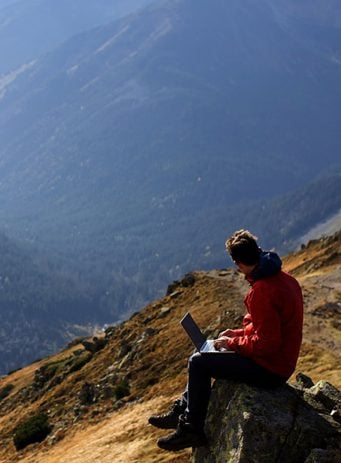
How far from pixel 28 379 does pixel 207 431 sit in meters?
54.6

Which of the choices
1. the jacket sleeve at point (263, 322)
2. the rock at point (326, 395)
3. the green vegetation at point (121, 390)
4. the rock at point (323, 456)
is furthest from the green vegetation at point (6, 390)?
the rock at point (323, 456)

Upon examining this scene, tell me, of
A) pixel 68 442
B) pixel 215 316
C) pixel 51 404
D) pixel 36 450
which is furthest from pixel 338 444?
pixel 51 404

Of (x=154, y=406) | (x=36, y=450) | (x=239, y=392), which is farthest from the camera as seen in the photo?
(x=36, y=450)

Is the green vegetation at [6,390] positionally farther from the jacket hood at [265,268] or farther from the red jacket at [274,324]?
the jacket hood at [265,268]

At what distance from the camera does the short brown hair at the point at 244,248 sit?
12.5 metres

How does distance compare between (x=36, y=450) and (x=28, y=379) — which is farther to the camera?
(x=28, y=379)

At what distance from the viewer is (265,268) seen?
493 inches

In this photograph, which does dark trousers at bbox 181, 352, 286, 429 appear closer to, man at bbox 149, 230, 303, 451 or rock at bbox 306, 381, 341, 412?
man at bbox 149, 230, 303, 451

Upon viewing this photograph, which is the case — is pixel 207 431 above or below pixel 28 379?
above

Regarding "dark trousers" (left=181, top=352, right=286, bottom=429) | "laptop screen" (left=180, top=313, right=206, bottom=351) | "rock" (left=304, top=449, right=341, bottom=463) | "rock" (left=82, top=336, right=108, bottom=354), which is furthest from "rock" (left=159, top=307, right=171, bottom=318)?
"rock" (left=304, top=449, right=341, bottom=463)

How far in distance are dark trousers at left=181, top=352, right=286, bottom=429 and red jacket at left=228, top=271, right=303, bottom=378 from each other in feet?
0.68

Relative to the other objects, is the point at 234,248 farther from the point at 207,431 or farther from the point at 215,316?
the point at 215,316

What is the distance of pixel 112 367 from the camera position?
126 feet

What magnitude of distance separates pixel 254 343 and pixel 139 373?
21562 mm
